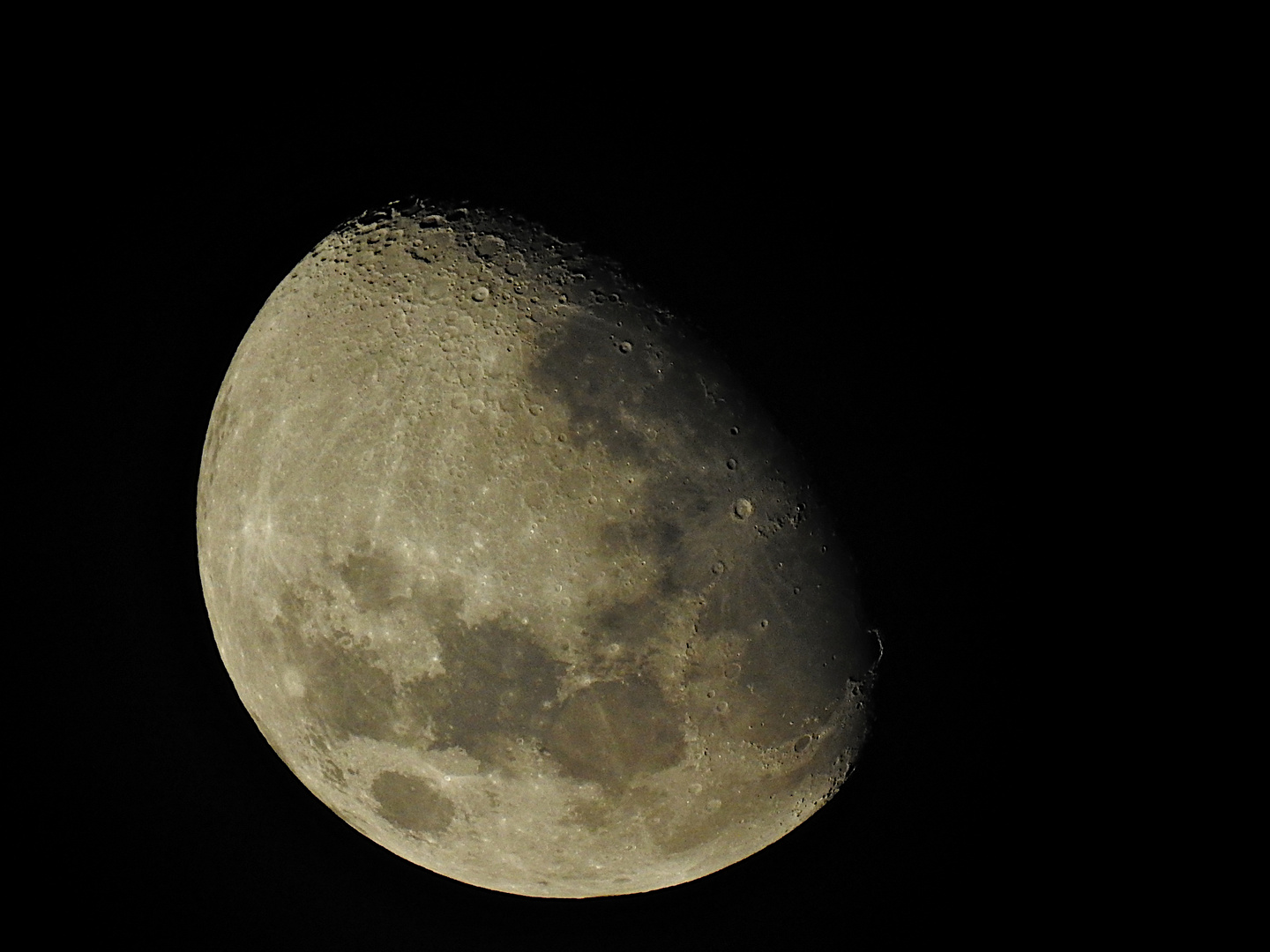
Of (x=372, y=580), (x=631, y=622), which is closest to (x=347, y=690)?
(x=372, y=580)

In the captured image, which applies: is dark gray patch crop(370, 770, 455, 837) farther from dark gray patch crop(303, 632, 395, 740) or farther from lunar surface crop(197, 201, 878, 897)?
dark gray patch crop(303, 632, 395, 740)

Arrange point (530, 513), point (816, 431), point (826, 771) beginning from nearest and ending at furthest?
point (530, 513) < point (816, 431) < point (826, 771)

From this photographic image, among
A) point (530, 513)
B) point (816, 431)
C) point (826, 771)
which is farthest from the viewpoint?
point (826, 771)

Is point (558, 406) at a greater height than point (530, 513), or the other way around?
point (558, 406)

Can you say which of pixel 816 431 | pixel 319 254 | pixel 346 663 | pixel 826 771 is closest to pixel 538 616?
pixel 346 663

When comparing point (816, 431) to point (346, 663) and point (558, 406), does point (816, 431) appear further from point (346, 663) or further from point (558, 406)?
point (346, 663)

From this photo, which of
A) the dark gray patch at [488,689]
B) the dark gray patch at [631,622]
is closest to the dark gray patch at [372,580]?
the dark gray patch at [488,689]

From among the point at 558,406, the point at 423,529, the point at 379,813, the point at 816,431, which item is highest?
the point at 816,431

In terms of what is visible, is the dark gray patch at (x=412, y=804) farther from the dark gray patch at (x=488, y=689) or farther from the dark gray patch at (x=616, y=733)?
the dark gray patch at (x=616, y=733)
